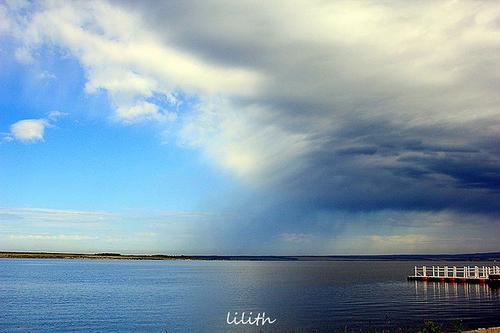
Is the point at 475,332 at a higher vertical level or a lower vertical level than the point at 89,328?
higher

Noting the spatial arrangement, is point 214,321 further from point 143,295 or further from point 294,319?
point 143,295

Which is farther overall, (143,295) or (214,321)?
(143,295)

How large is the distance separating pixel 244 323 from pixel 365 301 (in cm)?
2314

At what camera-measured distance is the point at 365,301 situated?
6134 cm

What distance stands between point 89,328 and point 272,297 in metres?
30.7

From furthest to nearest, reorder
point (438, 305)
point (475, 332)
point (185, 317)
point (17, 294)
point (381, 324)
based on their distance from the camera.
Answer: point (17, 294) < point (438, 305) < point (185, 317) < point (381, 324) < point (475, 332)

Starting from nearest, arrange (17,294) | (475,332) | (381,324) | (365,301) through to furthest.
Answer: (475,332), (381,324), (365,301), (17,294)

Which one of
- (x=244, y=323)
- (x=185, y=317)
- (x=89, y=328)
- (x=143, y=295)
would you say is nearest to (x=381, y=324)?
(x=244, y=323)

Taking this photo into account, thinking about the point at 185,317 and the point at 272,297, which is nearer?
the point at 185,317

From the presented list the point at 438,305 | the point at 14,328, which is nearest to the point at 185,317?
the point at 14,328

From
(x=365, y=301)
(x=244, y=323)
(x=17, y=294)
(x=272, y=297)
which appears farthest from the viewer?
(x=17, y=294)

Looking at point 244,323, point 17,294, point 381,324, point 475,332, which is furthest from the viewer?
point 17,294

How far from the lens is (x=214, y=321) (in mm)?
45344

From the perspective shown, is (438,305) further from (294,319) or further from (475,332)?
(475,332)
